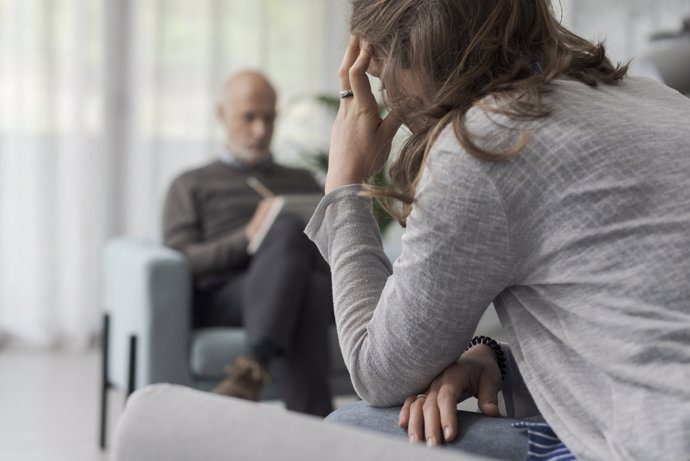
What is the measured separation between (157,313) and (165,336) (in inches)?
2.6

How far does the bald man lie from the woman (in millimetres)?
1680

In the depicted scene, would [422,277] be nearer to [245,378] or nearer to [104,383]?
[245,378]

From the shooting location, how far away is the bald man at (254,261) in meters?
2.75

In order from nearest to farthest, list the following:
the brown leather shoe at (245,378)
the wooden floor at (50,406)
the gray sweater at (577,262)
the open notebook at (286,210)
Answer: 1. the gray sweater at (577,262)
2. the brown leather shoe at (245,378)
3. the wooden floor at (50,406)
4. the open notebook at (286,210)

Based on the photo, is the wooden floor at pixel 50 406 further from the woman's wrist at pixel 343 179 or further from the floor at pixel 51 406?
the woman's wrist at pixel 343 179

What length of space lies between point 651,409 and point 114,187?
402 centimetres

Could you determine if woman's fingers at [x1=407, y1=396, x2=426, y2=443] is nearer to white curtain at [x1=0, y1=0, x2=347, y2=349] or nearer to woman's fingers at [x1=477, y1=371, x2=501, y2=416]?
woman's fingers at [x1=477, y1=371, x2=501, y2=416]

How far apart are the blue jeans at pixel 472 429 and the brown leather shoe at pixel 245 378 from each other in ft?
5.32

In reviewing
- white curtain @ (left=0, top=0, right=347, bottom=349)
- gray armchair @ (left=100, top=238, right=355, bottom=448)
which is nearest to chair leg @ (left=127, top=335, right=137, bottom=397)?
gray armchair @ (left=100, top=238, right=355, bottom=448)

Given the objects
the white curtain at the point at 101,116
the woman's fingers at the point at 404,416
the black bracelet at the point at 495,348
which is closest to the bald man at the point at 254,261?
the white curtain at the point at 101,116

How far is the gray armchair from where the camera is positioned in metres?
2.70

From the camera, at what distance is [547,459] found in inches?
37.3

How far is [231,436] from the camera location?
685 mm

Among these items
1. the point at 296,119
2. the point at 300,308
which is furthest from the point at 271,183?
the point at 296,119
